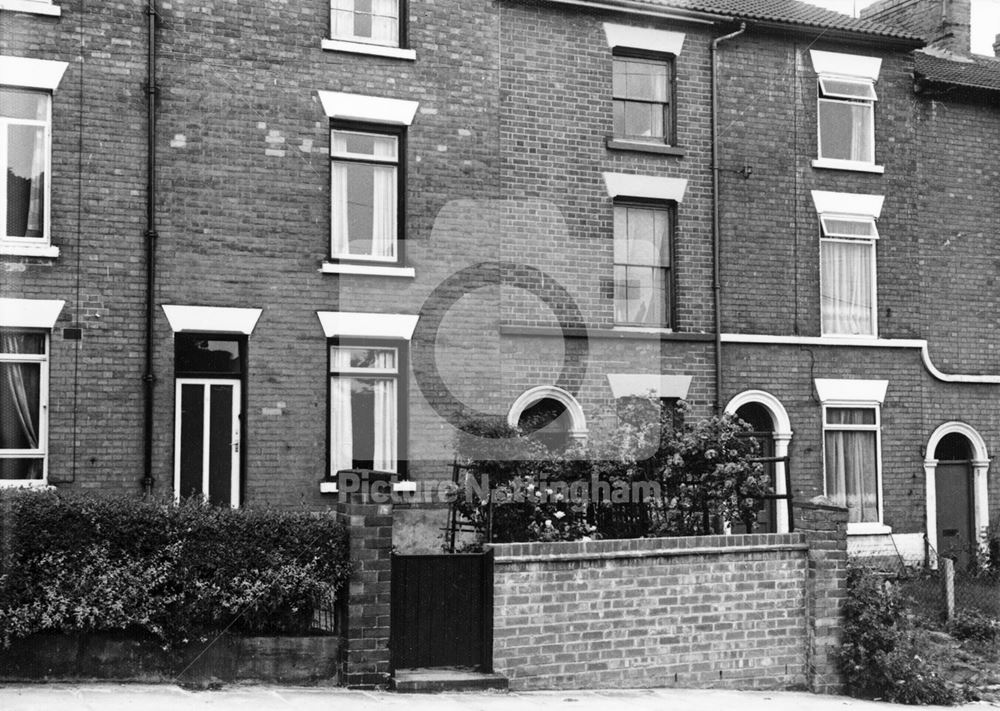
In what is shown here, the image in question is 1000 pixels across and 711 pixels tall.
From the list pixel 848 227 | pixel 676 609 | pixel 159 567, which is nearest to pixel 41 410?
pixel 159 567

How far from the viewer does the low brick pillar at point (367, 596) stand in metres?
11.2

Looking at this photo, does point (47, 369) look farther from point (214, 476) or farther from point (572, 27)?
point (572, 27)

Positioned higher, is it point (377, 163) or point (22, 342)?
point (377, 163)

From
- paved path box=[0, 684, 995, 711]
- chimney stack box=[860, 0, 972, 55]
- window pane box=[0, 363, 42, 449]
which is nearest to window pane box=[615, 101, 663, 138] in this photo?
chimney stack box=[860, 0, 972, 55]

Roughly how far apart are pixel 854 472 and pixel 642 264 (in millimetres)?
5030

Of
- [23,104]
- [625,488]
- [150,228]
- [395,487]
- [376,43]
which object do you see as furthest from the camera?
[376,43]

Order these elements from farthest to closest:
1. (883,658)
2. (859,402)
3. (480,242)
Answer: (859,402) → (480,242) → (883,658)

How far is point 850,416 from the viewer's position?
793 inches

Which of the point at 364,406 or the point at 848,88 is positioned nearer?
the point at 364,406

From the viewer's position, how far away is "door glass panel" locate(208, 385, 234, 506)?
16.1 m

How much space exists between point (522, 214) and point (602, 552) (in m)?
6.97

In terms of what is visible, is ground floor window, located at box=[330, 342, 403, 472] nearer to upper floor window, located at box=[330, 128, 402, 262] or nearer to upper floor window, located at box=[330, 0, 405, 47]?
upper floor window, located at box=[330, 128, 402, 262]

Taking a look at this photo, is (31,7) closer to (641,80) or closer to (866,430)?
(641,80)

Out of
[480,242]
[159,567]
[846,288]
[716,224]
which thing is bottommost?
[159,567]
